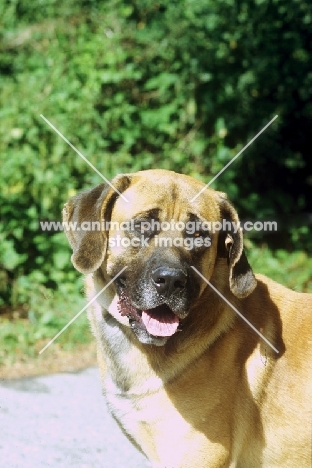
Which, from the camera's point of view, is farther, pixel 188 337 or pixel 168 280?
pixel 188 337

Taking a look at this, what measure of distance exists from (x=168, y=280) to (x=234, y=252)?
0.47 meters

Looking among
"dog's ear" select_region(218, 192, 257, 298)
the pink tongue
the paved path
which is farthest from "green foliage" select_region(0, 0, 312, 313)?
the pink tongue

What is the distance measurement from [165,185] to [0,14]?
592 cm

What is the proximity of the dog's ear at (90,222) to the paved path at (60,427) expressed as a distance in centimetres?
148

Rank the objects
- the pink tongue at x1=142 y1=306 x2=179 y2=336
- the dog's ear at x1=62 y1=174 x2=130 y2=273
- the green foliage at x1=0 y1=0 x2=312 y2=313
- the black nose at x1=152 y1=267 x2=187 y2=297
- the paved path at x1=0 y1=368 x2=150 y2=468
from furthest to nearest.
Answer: the green foliage at x1=0 y1=0 x2=312 y2=313 → the paved path at x1=0 y1=368 x2=150 y2=468 → the dog's ear at x1=62 y1=174 x2=130 y2=273 → the pink tongue at x1=142 y1=306 x2=179 y2=336 → the black nose at x1=152 y1=267 x2=187 y2=297

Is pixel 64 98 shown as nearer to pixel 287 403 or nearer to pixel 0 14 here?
pixel 0 14

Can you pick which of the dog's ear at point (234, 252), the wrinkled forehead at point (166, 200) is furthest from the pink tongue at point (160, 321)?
the wrinkled forehead at point (166, 200)

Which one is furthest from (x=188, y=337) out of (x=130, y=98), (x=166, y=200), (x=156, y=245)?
(x=130, y=98)

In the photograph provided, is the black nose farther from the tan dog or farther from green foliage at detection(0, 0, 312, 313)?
green foliage at detection(0, 0, 312, 313)

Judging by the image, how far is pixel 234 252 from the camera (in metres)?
3.30

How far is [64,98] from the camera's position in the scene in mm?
6457

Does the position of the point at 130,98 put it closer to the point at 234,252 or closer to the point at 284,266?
the point at 284,266

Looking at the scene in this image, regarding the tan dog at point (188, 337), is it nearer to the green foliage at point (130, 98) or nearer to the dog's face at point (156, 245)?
the dog's face at point (156, 245)

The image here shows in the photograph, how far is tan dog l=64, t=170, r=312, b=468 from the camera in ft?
10.0
